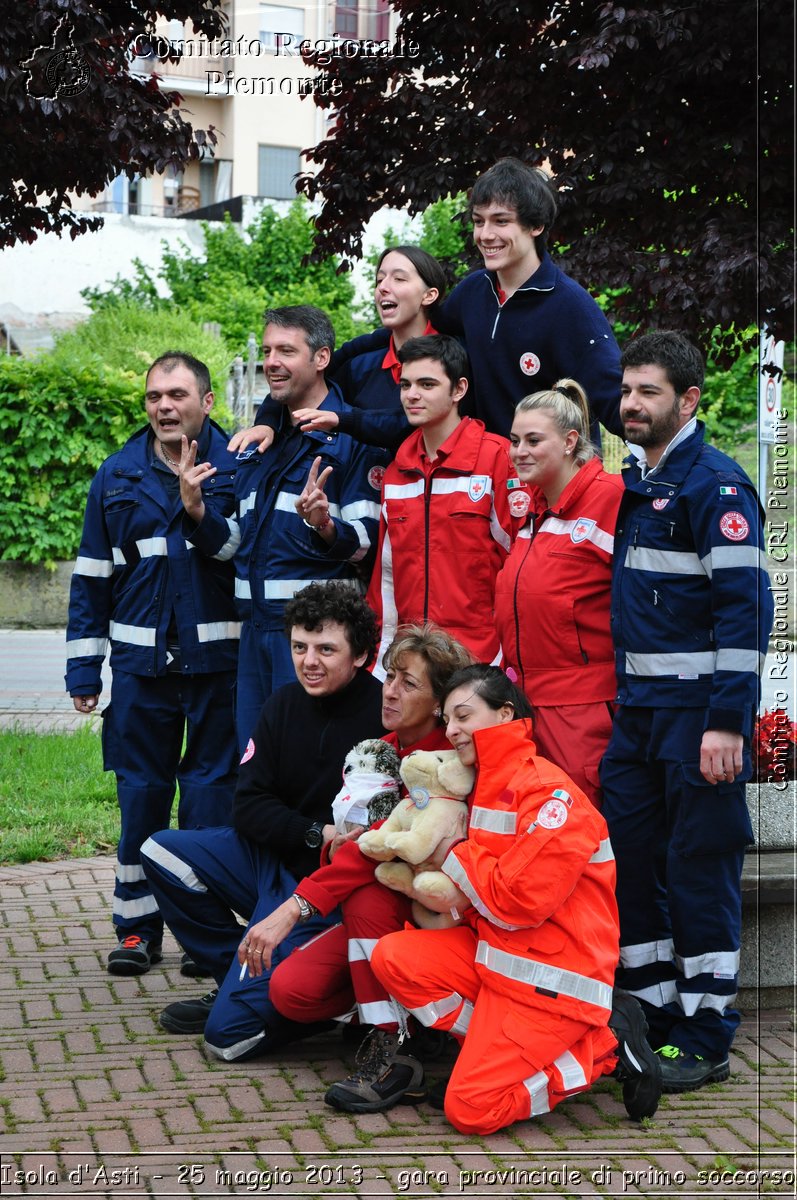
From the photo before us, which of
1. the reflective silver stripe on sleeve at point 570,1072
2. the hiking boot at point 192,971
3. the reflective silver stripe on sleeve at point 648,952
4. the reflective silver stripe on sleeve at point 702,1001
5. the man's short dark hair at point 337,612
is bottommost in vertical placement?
the hiking boot at point 192,971

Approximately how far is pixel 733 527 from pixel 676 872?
3.57ft

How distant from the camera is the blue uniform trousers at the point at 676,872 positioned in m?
4.69

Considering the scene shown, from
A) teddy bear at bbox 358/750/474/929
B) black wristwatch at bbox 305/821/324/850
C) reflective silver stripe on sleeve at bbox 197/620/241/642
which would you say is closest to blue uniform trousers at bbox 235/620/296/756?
reflective silver stripe on sleeve at bbox 197/620/241/642

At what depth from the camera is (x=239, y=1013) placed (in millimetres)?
4887

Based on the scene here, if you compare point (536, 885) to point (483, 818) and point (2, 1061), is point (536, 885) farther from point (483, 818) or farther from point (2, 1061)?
point (2, 1061)

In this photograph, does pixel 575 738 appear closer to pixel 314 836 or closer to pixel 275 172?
pixel 314 836

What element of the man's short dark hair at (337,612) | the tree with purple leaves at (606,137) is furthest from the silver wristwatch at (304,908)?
the tree with purple leaves at (606,137)

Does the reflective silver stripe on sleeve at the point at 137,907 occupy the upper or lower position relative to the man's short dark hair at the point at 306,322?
lower

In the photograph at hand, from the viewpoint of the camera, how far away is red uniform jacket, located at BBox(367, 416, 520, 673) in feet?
17.0

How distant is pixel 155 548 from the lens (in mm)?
5926

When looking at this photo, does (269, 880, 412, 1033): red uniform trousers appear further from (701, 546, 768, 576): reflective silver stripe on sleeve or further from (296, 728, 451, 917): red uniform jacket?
(701, 546, 768, 576): reflective silver stripe on sleeve

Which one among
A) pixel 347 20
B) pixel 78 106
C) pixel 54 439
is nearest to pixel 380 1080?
pixel 78 106

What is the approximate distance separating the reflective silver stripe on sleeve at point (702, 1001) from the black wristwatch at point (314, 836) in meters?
1.25

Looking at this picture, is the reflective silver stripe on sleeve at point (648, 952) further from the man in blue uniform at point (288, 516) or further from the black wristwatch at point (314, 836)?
the man in blue uniform at point (288, 516)
